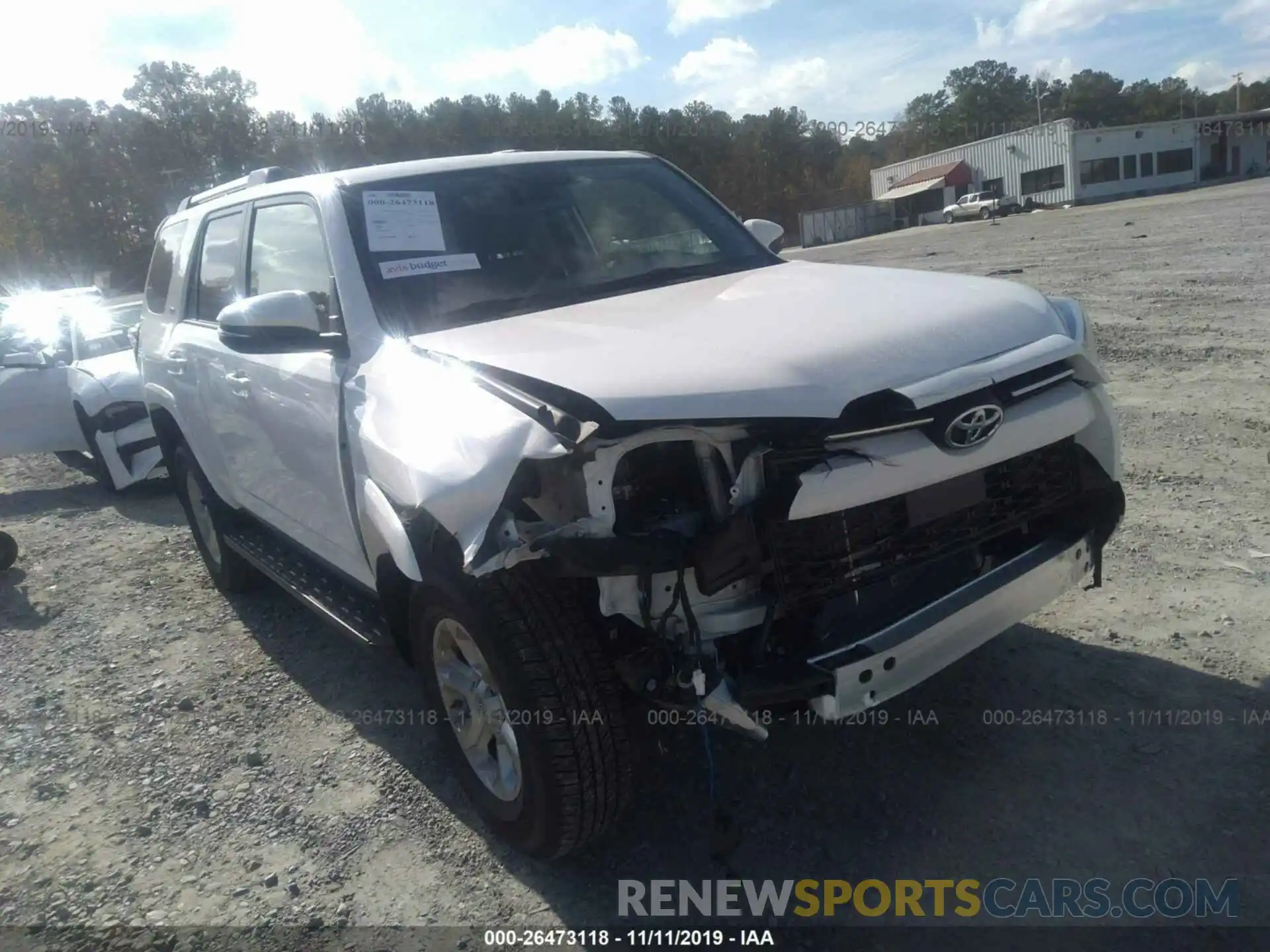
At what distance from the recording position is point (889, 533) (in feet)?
8.25

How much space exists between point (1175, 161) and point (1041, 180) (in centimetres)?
930

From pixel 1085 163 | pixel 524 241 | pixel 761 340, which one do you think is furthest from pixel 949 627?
pixel 1085 163

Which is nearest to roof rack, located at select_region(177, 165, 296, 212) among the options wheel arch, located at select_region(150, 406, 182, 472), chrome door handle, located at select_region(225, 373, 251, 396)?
chrome door handle, located at select_region(225, 373, 251, 396)

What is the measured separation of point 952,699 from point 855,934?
3.81 ft

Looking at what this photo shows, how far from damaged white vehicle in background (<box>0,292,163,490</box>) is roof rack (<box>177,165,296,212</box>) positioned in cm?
277

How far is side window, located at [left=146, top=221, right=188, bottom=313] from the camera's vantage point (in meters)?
5.15

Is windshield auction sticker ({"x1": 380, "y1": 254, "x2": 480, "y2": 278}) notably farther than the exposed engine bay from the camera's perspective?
Yes

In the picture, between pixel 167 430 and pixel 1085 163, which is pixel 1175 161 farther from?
pixel 167 430

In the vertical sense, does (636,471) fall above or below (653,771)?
above

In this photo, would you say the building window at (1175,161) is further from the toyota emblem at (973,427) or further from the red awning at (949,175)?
the toyota emblem at (973,427)

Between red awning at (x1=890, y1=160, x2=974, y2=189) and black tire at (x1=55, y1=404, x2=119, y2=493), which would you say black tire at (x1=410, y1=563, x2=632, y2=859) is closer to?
black tire at (x1=55, y1=404, x2=119, y2=493)

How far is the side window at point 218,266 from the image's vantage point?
4281 millimetres

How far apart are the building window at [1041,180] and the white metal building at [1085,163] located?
0.12 feet

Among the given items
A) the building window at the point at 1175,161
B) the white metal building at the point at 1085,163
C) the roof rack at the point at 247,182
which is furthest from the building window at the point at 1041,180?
the roof rack at the point at 247,182
